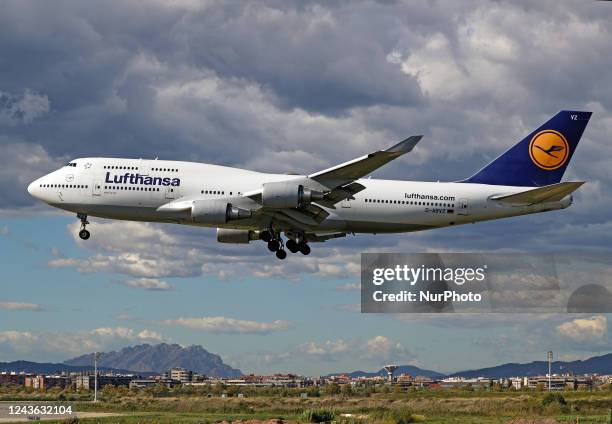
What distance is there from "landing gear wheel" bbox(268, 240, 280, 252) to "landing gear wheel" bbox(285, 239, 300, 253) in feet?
4.27

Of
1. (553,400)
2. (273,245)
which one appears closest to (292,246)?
(273,245)

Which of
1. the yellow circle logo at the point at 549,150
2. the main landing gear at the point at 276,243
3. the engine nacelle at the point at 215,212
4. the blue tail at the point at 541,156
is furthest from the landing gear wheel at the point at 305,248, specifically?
the yellow circle logo at the point at 549,150

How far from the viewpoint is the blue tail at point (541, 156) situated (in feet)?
205

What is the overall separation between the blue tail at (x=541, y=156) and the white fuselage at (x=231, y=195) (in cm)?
221

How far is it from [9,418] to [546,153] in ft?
154

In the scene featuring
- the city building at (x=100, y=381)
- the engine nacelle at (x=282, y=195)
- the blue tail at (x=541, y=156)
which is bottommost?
the city building at (x=100, y=381)

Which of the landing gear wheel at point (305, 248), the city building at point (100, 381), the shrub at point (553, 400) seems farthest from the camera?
the city building at point (100, 381)

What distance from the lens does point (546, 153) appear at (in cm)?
6519

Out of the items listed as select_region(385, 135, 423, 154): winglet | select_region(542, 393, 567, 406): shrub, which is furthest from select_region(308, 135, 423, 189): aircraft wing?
select_region(542, 393, 567, 406): shrub

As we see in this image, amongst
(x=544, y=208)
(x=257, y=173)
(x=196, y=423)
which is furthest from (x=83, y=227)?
(x=544, y=208)

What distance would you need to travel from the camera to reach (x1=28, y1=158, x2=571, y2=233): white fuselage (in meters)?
55.2

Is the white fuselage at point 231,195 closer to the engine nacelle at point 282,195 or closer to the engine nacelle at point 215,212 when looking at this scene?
the engine nacelle at point 215,212

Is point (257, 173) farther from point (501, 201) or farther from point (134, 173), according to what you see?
point (501, 201)

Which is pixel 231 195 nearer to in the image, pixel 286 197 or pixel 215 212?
pixel 215 212
